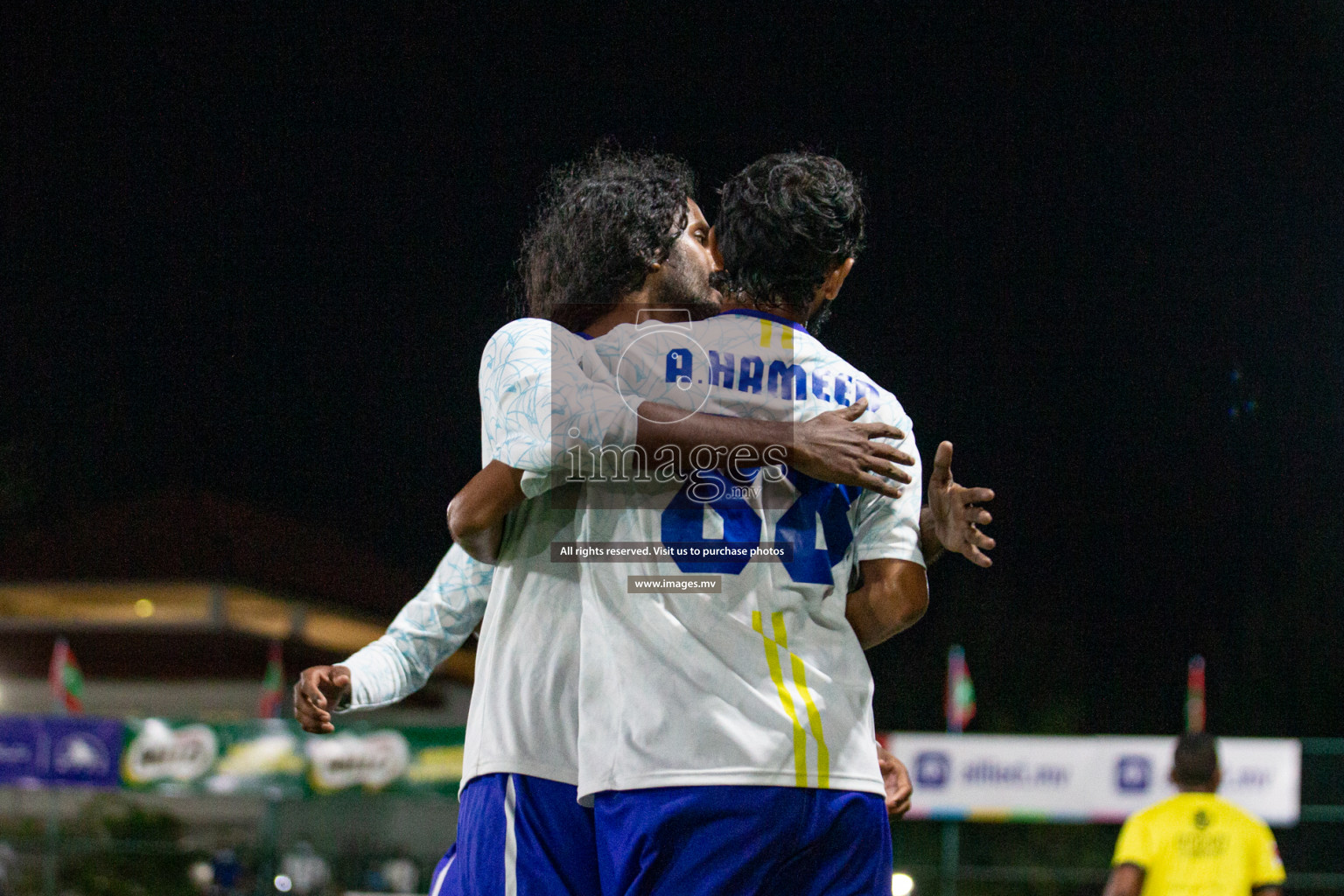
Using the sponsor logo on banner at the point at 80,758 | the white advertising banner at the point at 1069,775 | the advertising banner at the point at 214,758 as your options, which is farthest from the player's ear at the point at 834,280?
the sponsor logo on banner at the point at 80,758

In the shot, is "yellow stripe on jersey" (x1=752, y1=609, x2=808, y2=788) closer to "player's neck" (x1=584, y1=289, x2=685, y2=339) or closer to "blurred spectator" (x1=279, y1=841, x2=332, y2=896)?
"player's neck" (x1=584, y1=289, x2=685, y2=339)

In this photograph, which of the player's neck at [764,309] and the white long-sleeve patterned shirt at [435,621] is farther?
the white long-sleeve patterned shirt at [435,621]

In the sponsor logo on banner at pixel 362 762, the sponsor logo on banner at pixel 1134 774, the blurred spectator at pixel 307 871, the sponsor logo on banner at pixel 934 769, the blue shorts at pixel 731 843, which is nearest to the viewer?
the blue shorts at pixel 731 843

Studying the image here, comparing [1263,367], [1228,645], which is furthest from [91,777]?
[1228,645]

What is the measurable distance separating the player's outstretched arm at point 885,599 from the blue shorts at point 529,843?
446mm

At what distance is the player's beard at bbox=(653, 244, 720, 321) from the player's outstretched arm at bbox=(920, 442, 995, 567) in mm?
508

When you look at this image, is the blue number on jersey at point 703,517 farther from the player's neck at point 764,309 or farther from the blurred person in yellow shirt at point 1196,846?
the blurred person in yellow shirt at point 1196,846

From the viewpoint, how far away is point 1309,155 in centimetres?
1315

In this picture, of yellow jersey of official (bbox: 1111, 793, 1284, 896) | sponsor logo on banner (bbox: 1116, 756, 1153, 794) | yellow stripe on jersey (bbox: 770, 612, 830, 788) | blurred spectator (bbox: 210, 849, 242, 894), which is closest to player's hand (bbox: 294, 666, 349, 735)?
yellow stripe on jersey (bbox: 770, 612, 830, 788)

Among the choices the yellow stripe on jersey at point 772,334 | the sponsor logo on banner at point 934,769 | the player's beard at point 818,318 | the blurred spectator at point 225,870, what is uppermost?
the sponsor logo on banner at point 934,769

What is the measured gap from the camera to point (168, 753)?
14281mm

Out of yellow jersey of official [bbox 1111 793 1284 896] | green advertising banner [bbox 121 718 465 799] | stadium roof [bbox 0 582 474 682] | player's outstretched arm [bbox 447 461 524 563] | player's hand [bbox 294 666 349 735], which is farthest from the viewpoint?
stadium roof [bbox 0 582 474 682]

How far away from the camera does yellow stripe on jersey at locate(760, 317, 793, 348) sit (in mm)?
1763

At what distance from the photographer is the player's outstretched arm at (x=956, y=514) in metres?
1.81
